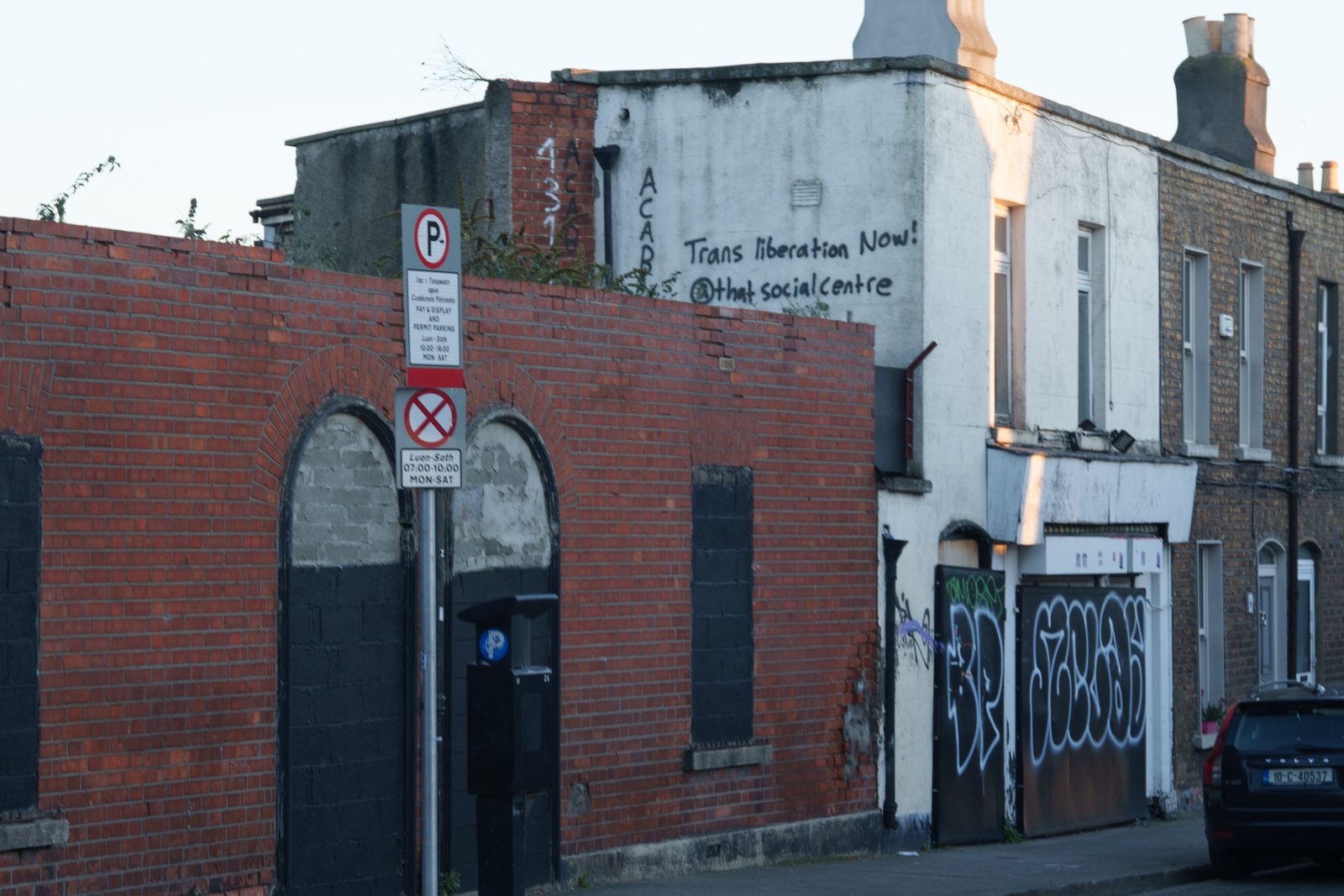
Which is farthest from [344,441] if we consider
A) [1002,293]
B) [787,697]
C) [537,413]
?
[1002,293]

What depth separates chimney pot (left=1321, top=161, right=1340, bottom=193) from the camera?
2834cm

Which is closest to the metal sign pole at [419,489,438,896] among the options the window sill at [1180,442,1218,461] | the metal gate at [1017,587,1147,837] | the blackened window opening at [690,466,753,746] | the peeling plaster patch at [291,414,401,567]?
the peeling plaster patch at [291,414,401,567]

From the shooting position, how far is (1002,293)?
17078mm

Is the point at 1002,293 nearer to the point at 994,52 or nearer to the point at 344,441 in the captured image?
the point at 994,52

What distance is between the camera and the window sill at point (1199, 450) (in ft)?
64.8

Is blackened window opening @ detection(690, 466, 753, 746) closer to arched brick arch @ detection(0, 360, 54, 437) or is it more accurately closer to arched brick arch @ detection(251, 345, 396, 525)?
arched brick arch @ detection(251, 345, 396, 525)

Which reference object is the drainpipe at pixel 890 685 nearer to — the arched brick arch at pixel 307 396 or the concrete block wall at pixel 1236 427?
the arched brick arch at pixel 307 396

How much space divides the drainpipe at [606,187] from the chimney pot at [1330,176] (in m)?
15.3

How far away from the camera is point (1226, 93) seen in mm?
23156

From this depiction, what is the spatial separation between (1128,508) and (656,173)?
223 inches

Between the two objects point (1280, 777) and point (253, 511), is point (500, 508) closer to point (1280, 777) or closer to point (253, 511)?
point (253, 511)

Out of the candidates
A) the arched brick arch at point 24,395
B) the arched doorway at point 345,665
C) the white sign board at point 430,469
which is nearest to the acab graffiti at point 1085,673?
the arched doorway at point 345,665

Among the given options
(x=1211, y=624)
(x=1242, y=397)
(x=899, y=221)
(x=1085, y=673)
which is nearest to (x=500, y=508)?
(x=899, y=221)

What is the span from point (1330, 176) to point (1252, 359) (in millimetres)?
8228
